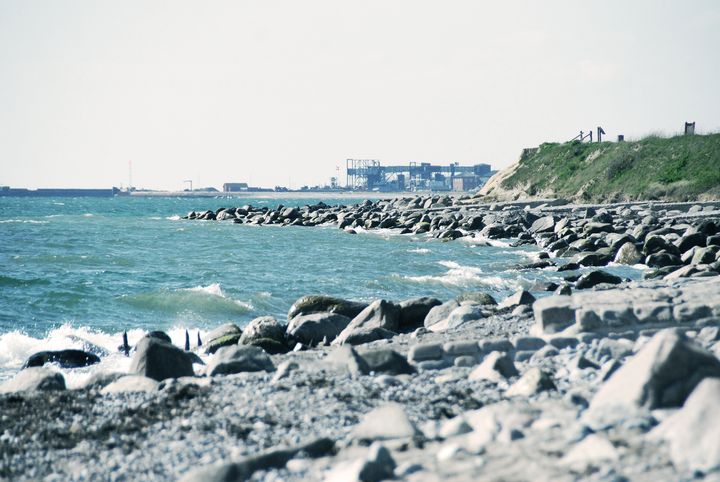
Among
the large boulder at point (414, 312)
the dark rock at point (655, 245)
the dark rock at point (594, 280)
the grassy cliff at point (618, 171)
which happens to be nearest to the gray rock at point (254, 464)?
the large boulder at point (414, 312)

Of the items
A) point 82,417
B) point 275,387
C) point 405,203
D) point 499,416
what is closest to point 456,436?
point 499,416

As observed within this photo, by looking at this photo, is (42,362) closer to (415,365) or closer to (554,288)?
(415,365)

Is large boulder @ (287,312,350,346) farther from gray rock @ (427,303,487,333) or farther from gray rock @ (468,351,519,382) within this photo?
gray rock @ (468,351,519,382)

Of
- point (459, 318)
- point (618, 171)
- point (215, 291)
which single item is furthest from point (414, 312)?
point (618, 171)

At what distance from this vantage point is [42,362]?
10453 mm

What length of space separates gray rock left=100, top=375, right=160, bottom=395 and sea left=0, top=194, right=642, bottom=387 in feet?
4.48

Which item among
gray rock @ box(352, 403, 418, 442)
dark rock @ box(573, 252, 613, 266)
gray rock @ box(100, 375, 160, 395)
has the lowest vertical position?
dark rock @ box(573, 252, 613, 266)

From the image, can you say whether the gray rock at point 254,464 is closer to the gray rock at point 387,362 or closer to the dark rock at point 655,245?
the gray rock at point 387,362

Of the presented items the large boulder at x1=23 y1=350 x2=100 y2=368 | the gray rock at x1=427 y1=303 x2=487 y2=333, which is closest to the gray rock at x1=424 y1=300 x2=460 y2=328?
the gray rock at x1=427 y1=303 x2=487 y2=333

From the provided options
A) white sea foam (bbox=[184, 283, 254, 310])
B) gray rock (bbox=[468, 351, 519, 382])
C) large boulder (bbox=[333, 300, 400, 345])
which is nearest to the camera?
gray rock (bbox=[468, 351, 519, 382])

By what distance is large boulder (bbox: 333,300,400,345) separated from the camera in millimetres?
10531

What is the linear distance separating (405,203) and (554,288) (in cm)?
4557

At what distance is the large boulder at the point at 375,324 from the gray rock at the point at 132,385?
333 centimetres

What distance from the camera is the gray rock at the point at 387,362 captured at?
7332mm
